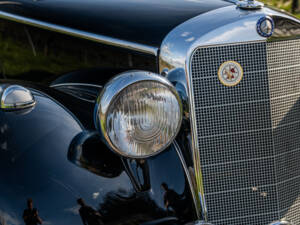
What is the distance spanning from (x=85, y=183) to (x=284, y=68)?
108 centimetres

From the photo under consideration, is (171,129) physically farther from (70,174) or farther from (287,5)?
(287,5)

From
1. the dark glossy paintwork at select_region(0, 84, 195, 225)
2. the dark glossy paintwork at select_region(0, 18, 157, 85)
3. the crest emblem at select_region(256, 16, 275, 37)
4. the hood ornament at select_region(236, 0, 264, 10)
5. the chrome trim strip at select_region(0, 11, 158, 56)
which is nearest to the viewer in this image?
the dark glossy paintwork at select_region(0, 84, 195, 225)

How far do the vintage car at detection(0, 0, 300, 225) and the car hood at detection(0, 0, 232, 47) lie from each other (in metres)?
0.01

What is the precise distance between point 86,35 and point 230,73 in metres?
0.97

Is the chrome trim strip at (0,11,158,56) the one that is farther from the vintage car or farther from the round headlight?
the round headlight

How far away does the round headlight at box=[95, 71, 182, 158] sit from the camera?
173cm

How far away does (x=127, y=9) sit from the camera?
102 inches

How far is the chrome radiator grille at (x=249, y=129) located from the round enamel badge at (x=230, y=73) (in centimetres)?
2

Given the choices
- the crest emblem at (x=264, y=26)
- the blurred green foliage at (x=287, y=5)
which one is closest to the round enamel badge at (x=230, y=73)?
the crest emblem at (x=264, y=26)

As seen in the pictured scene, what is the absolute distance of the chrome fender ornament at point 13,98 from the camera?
190 centimetres

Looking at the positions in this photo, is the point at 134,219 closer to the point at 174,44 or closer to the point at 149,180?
the point at 149,180

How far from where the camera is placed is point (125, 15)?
2.51 metres

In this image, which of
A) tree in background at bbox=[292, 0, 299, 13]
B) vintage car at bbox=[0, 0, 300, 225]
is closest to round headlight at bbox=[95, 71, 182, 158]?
A: vintage car at bbox=[0, 0, 300, 225]

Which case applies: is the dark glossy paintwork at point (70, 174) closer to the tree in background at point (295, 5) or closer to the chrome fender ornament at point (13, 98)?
the chrome fender ornament at point (13, 98)
